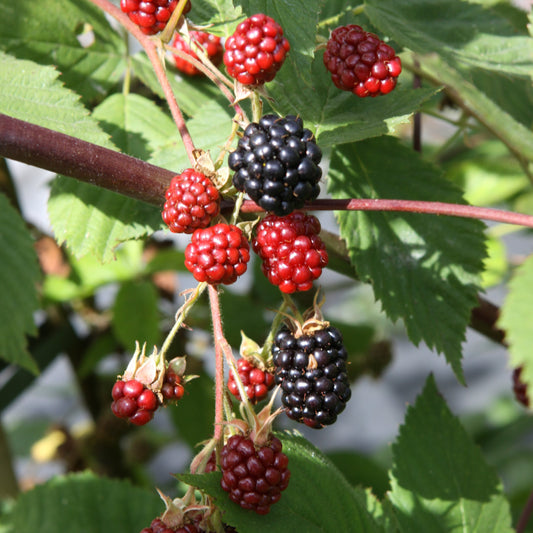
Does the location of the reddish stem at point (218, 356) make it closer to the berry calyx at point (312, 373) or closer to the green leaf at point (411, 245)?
the berry calyx at point (312, 373)

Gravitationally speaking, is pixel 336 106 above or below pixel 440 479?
above

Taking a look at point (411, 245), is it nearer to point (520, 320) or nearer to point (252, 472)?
point (520, 320)

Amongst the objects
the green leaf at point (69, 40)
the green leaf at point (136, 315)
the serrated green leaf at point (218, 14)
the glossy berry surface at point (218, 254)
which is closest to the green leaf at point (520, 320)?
the glossy berry surface at point (218, 254)

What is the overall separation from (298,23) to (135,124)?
0.38m

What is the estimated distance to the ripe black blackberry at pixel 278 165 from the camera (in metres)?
0.61

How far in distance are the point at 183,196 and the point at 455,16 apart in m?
0.67

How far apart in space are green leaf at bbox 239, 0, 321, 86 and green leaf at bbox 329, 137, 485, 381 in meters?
0.25

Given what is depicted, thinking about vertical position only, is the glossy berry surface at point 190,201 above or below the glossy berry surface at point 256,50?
below

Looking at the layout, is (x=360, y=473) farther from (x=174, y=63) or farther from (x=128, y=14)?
(x=128, y=14)

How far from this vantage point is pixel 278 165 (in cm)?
60

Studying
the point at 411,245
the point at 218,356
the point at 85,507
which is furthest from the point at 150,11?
the point at 85,507

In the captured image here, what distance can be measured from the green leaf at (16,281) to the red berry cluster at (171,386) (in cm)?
56

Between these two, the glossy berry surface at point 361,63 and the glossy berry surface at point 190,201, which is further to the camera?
the glossy berry surface at point 361,63

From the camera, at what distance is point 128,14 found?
2.50 ft
